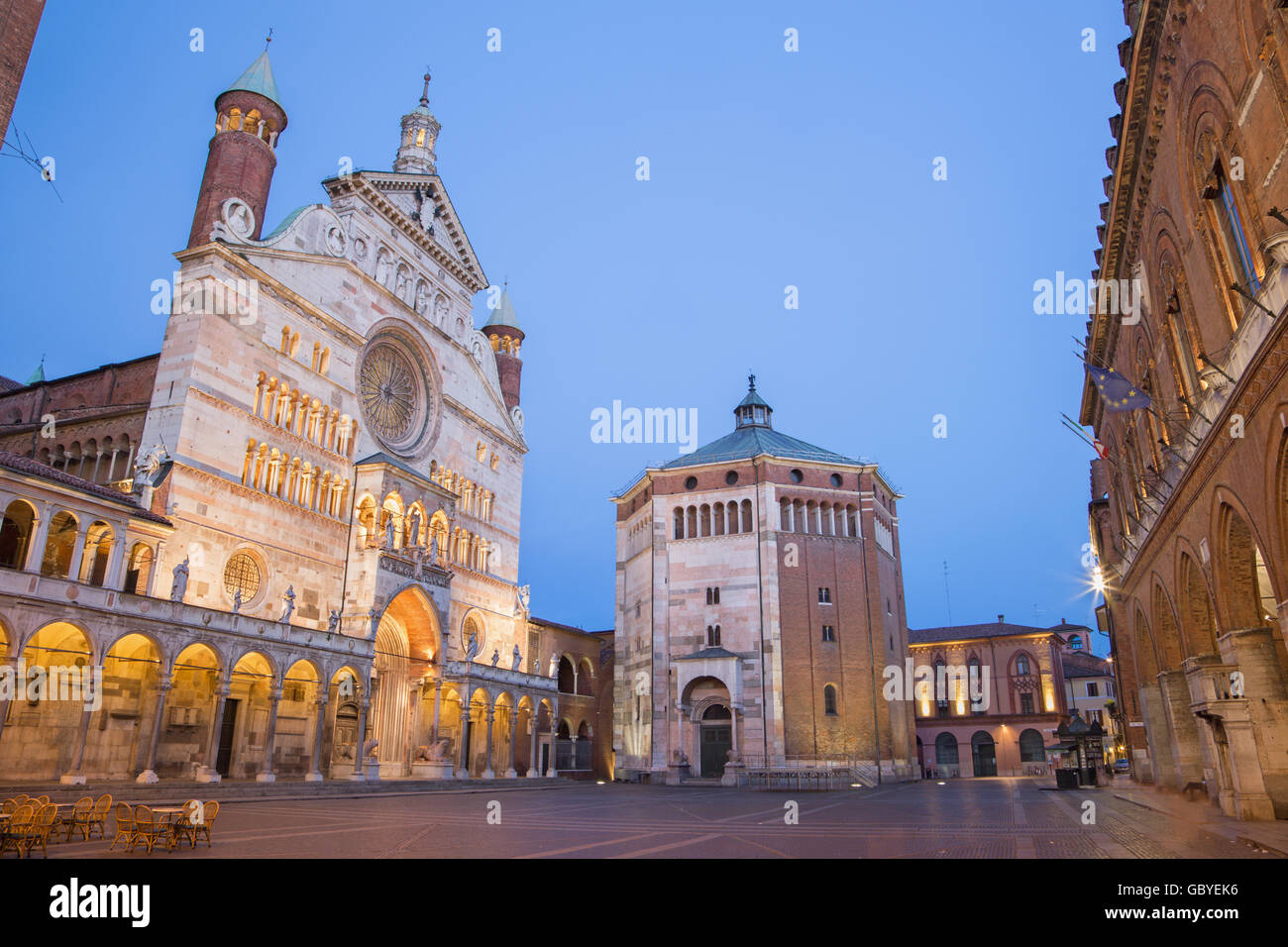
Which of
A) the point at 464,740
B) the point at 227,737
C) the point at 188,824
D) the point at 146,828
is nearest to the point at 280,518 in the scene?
the point at 227,737

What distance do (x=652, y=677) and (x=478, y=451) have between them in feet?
55.2

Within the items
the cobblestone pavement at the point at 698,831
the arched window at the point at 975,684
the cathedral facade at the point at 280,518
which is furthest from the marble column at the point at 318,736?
the arched window at the point at 975,684

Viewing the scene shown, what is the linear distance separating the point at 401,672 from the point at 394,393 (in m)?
13.8

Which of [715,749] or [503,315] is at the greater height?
[503,315]

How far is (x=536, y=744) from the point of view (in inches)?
1811

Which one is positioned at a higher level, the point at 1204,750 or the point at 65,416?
the point at 65,416

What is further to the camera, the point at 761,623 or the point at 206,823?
the point at 761,623

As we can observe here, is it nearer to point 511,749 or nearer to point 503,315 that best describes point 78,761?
point 511,749

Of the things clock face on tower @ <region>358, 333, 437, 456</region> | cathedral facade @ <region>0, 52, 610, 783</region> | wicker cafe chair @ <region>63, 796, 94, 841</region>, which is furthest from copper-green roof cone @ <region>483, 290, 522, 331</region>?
wicker cafe chair @ <region>63, 796, 94, 841</region>

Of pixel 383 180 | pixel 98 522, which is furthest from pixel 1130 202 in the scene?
pixel 383 180

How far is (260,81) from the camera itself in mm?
35312

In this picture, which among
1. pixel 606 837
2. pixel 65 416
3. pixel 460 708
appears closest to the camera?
pixel 606 837

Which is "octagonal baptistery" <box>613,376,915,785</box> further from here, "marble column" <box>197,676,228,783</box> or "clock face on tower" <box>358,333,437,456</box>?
Answer: "marble column" <box>197,676,228,783</box>
